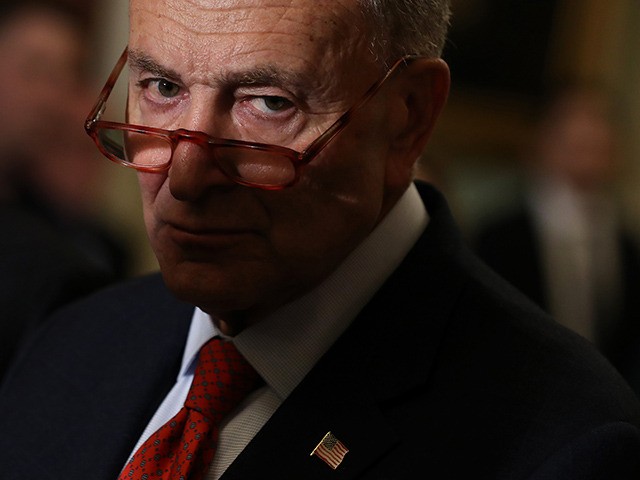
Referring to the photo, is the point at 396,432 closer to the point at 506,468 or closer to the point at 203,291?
the point at 506,468

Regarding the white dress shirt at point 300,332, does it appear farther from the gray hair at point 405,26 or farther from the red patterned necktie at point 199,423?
the gray hair at point 405,26

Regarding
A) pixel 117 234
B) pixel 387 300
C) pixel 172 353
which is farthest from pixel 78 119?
pixel 387 300

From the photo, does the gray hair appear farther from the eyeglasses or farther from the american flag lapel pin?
the american flag lapel pin

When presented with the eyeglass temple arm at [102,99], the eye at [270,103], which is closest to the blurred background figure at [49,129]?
the eyeglass temple arm at [102,99]

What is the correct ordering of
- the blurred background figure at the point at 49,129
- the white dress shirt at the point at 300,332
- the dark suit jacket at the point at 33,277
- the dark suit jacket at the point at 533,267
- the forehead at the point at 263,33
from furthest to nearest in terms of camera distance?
the dark suit jacket at the point at 533,267 < the blurred background figure at the point at 49,129 < the dark suit jacket at the point at 33,277 < the white dress shirt at the point at 300,332 < the forehead at the point at 263,33

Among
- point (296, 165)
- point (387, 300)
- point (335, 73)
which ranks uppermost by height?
point (335, 73)

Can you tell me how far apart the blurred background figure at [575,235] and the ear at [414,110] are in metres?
3.75

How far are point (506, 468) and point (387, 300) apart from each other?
17.1 inches

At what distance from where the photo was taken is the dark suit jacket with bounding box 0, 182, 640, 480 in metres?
2.12

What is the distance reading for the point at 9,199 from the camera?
4.04 meters

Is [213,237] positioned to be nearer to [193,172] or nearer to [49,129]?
[193,172]

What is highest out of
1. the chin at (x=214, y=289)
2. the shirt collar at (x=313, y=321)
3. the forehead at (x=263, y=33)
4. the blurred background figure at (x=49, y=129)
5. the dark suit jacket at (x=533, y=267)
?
the forehead at (x=263, y=33)

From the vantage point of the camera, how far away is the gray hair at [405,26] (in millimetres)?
2164

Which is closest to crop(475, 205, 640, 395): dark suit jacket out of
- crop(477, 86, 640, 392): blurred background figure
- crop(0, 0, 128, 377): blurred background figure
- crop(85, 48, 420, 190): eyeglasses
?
crop(477, 86, 640, 392): blurred background figure
